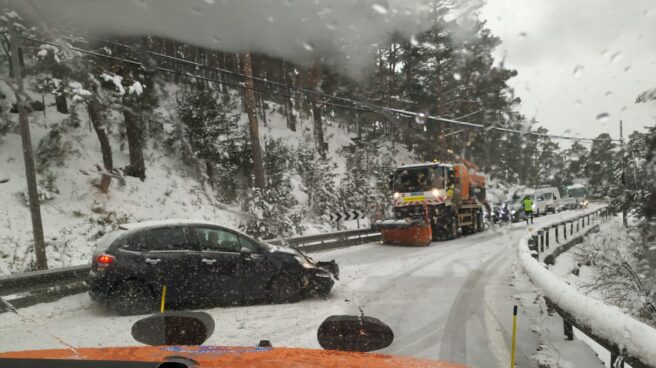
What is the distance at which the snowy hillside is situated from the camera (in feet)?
45.5

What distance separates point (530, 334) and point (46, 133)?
19.4m

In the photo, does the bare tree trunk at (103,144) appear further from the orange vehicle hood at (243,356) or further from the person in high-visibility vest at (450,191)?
the orange vehicle hood at (243,356)

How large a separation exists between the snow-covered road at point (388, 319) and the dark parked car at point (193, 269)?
279 mm

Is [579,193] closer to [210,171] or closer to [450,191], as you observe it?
[450,191]

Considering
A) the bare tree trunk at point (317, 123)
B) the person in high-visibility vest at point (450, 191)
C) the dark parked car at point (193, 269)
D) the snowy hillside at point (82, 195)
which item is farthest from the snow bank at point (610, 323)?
the bare tree trunk at point (317, 123)

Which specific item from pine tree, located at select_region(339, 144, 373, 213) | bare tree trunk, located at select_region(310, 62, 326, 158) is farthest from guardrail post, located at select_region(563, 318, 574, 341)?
pine tree, located at select_region(339, 144, 373, 213)

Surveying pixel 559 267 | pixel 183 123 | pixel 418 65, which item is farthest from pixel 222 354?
pixel 418 65

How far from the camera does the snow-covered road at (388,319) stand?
5574mm

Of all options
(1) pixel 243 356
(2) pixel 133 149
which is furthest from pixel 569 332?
(2) pixel 133 149

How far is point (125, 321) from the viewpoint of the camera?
23.0 feet

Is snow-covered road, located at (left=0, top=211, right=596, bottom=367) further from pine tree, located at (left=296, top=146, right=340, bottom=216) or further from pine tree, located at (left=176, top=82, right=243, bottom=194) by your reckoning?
pine tree, located at (left=296, top=146, right=340, bottom=216)

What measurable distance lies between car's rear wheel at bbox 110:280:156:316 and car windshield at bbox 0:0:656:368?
3 cm

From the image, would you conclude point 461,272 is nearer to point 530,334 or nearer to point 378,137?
point 530,334

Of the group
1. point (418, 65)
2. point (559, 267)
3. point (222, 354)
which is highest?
point (418, 65)
